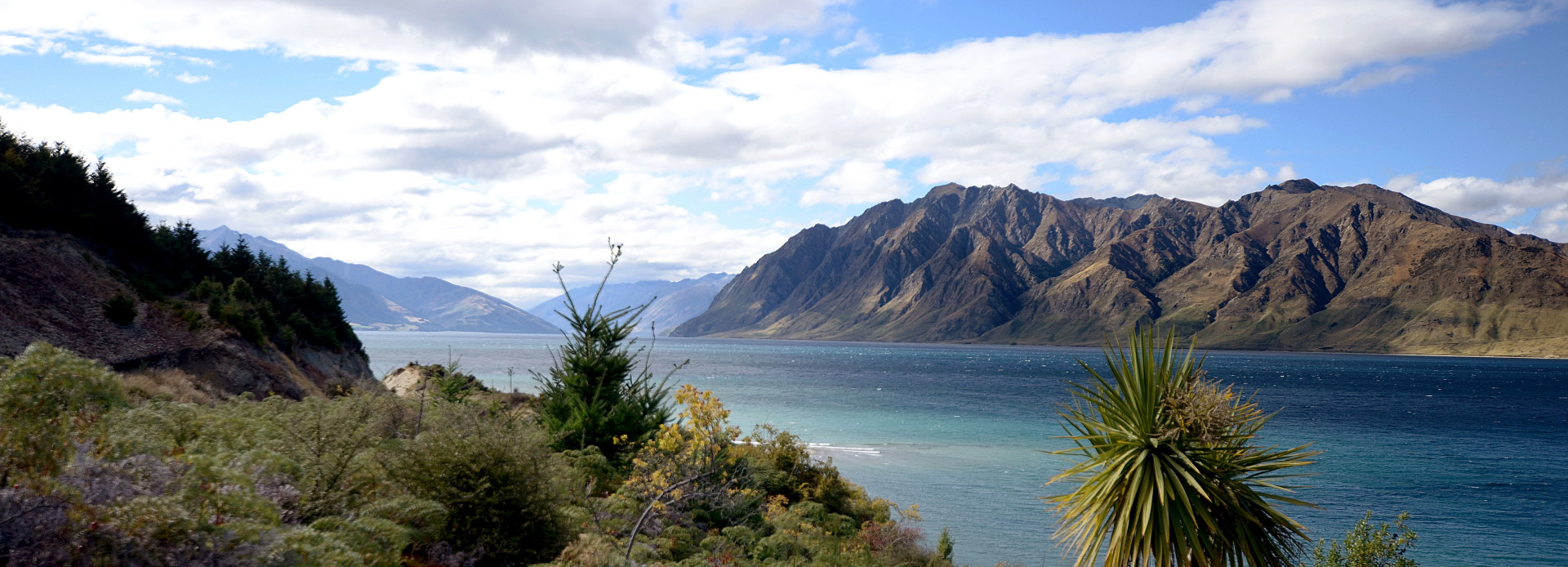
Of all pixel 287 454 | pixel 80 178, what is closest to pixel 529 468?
pixel 287 454

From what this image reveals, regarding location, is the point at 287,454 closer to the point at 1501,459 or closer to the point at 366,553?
the point at 366,553

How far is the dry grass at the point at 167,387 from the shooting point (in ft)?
54.5

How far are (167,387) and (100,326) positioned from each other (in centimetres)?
938

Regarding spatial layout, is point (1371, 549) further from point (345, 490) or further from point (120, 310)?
point (120, 310)

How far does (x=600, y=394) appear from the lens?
58.2 feet

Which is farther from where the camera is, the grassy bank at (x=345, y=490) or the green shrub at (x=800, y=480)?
the green shrub at (x=800, y=480)

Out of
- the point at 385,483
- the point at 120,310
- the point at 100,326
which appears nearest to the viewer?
the point at 385,483

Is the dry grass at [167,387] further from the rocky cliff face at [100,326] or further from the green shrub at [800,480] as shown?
the green shrub at [800,480]

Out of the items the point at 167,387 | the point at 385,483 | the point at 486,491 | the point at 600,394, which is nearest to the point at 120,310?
the point at 167,387

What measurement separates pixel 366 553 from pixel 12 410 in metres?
2.90

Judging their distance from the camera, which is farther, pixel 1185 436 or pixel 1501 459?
pixel 1501 459

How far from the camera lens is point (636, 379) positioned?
18.8 m

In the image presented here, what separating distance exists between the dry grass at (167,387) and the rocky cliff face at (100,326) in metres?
1.35

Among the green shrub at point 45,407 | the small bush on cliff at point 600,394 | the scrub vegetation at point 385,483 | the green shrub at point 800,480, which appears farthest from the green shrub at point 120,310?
the green shrub at point 45,407
